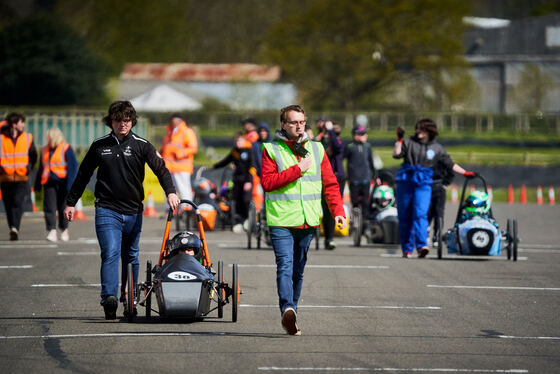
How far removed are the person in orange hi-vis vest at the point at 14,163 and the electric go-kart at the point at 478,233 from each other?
6551 millimetres

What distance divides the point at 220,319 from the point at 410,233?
21.6 feet

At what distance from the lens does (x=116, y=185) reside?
34.2 feet

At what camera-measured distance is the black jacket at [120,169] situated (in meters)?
10.4

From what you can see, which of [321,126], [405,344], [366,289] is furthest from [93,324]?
[321,126]

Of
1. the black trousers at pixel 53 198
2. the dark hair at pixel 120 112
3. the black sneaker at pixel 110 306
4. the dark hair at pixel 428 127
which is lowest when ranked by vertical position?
the black sneaker at pixel 110 306

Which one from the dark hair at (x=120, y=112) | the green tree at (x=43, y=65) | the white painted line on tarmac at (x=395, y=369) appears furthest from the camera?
the green tree at (x=43, y=65)

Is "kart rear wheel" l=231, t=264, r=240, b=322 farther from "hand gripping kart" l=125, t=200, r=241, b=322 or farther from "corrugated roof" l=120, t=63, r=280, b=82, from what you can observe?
"corrugated roof" l=120, t=63, r=280, b=82

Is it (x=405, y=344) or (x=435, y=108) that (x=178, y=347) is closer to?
(x=405, y=344)

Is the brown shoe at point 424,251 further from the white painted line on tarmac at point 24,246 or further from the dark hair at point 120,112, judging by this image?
the dark hair at point 120,112

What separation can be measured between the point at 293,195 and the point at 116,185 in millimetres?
1656

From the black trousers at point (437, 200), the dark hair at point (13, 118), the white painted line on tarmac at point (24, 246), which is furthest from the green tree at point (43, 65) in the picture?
the black trousers at point (437, 200)

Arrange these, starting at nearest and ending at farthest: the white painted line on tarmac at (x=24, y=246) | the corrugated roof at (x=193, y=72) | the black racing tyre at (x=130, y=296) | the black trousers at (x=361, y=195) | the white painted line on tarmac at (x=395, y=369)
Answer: the white painted line on tarmac at (x=395, y=369) → the black racing tyre at (x=130, y=296) → the white painted line on tarmac at (x=24, y=246) → the black trousers at (x=361, y=195) → the corrugated roof at (x=193, y=72)

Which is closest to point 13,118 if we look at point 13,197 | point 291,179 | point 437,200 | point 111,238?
point 13,197

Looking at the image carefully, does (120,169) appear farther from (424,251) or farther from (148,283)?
(424,251)
